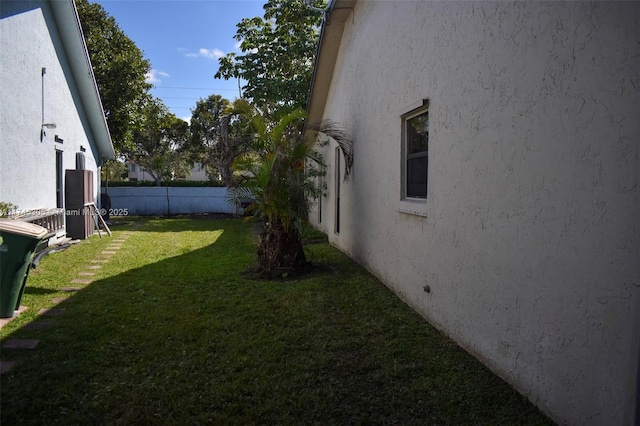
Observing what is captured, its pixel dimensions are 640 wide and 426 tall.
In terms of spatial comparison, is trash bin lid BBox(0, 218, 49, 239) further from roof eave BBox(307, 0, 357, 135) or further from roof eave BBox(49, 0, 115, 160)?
roof eave BBox(49, 0, 115, 160)

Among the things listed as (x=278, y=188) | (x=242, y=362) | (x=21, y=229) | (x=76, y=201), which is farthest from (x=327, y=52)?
(x=242, y=362)

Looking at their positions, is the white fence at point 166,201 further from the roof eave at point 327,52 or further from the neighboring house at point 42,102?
the roof eave at point 327,52

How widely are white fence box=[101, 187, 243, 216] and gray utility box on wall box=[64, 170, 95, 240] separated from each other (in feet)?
29.4

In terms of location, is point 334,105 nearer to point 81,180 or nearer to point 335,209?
point 335,209

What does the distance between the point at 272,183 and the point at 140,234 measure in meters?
7.09

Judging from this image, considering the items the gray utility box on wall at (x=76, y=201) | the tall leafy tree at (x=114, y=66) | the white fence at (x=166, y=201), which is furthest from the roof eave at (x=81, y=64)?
the white fence at (x=166, y=201)

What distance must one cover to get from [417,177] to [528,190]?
240cm

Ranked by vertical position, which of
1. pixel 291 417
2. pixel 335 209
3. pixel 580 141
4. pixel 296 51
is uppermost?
pixel 296 51

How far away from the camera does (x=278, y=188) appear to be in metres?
6.83

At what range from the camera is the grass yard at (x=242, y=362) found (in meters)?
2.81

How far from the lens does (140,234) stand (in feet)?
40.2

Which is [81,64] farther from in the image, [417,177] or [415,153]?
[417,177]

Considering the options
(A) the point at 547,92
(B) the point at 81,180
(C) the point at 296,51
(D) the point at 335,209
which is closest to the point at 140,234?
(B) the point at 81,180

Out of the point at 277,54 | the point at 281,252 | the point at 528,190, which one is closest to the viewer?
the point at 528,190
